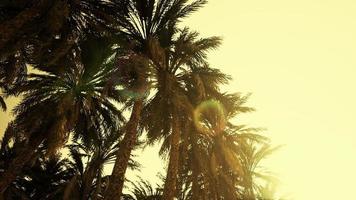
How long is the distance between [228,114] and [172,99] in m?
5.00

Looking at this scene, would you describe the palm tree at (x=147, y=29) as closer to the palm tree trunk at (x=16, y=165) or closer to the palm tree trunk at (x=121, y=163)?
the palm tree trunk at (x=121, y=163)

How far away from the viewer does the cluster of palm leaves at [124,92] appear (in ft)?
48.1

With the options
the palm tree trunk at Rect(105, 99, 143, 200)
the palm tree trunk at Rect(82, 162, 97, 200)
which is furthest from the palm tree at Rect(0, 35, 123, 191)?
the palm tree trunk at Rect(82, 162, 97, 200)

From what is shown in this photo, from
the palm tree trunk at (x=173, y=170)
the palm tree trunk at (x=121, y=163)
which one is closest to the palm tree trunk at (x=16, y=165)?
the palm tree trunk at (x=121, y=163)

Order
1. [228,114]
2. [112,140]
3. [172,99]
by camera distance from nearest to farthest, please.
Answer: [172,99], [228,114], [112,140]

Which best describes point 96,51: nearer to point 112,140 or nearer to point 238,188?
point 112,140

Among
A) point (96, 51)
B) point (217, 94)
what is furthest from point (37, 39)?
point (217, 94)

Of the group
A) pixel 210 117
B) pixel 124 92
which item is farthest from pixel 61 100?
pixel 210 117

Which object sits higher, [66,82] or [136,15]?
[136,15]

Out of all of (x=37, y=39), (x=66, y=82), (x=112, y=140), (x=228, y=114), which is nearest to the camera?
(x=37, y=39)

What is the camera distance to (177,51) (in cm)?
1614

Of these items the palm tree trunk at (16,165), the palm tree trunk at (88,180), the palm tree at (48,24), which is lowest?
the palm tree trunk at (16,165)

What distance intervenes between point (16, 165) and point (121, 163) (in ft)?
16.3

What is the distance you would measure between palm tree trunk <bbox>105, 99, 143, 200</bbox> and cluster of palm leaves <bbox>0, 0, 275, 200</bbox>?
0.04m
